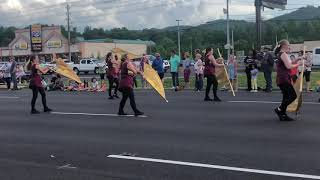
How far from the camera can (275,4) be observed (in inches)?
1535

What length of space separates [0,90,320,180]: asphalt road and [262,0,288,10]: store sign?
22.6 metres

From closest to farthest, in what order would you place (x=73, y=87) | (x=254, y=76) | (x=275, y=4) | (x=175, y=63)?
1. (x=254, y=76)
2. (x=175, y=63)
3. (x=73, y=87)
4. (x=275, y=4)

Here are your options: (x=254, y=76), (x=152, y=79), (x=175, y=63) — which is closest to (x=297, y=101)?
(x=152, y=79)

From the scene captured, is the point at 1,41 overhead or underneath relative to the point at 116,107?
overhead

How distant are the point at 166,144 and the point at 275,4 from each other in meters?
31.1

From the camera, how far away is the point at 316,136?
9.91 meters

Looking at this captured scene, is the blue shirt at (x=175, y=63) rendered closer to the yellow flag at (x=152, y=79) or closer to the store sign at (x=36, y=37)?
the yellow flag at (x=152, y=79)

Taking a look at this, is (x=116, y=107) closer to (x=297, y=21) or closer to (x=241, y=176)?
(x=241, y=176)

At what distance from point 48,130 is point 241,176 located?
640 centimetres

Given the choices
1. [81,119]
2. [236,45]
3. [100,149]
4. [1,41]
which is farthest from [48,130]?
[1,41]

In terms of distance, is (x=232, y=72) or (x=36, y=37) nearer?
(x=232, y=72)

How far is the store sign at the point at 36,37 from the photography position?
97.0 metres

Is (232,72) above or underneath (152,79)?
above

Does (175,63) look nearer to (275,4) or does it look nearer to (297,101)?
(297,101)
